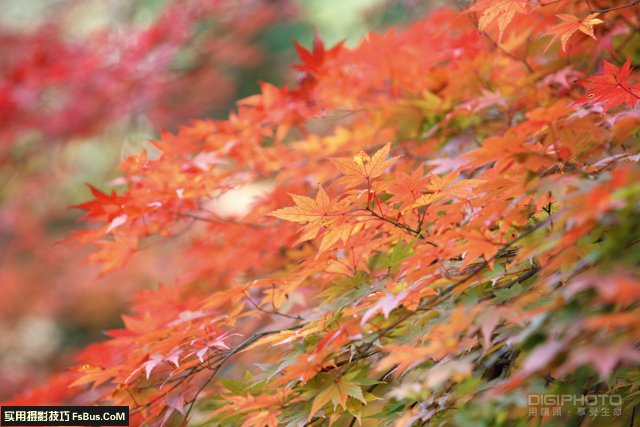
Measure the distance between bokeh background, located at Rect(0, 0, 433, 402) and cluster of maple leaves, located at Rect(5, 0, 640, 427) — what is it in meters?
1.76

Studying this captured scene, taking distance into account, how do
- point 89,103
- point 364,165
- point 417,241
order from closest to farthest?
point 364,165, point 417,241, point 89,103

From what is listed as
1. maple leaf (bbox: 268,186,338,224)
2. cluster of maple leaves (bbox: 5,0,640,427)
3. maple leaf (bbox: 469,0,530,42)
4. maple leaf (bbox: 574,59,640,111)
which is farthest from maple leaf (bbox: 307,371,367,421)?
maple leaf (bbox: 469,0,530,42)

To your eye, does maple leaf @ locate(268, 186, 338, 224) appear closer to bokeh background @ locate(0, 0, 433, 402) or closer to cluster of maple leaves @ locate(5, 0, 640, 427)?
cluster of maple leaves @ locate(5, 0, 640, 427)

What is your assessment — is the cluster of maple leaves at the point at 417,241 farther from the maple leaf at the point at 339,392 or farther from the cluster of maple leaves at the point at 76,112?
the cluster of maple leaves at the point at 76,112

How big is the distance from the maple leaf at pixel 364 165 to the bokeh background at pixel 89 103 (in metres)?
2.56

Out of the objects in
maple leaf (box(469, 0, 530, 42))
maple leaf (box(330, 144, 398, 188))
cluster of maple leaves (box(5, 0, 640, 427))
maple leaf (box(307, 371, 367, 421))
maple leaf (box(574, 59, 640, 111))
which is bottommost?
maple leaf (box(307, 371, 367, 421))

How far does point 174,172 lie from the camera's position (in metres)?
Answer: 1.83

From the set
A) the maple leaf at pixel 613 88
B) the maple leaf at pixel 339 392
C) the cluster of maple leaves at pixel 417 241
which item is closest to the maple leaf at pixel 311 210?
the cluster of maple leaves at pixel 417 241

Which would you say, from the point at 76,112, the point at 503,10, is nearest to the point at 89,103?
the point at 76,112

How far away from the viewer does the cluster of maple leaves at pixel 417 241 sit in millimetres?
964

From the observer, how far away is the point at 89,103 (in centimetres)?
434

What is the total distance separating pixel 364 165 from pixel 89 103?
3677 mm

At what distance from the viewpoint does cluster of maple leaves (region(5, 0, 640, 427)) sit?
964 millimetres

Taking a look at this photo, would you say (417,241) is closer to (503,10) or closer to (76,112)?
(503,10)
